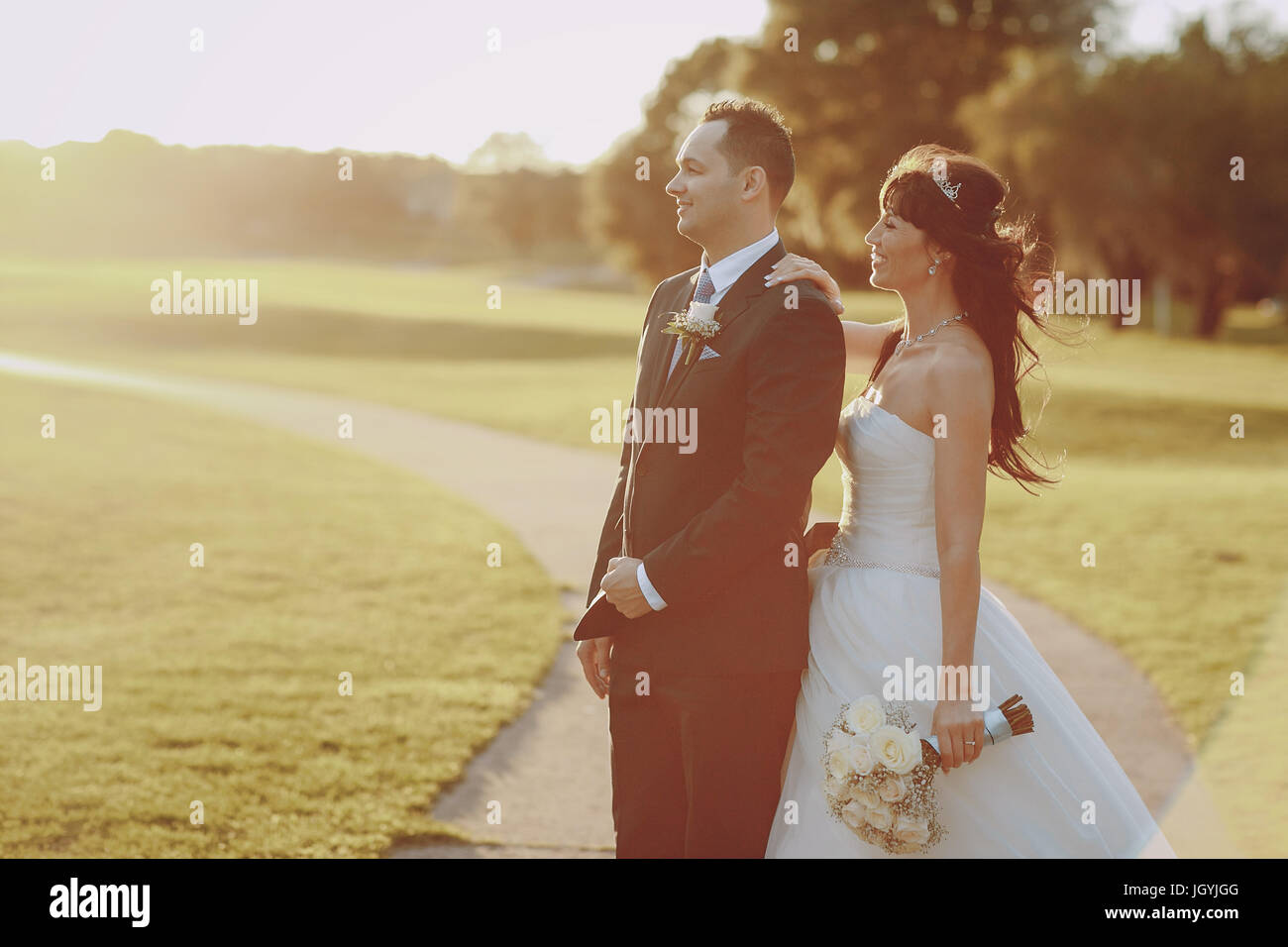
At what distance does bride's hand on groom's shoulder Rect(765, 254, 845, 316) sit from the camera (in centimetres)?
313

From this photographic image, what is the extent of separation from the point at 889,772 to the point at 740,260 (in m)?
1.49

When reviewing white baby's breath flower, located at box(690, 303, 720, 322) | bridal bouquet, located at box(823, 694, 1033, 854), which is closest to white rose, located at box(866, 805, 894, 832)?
bridal bouquet, located at box(823, 694, 1033, 854)

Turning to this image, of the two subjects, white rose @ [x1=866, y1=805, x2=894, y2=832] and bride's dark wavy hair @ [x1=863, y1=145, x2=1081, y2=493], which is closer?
white rose @ [x1=866, y1=805, x2=894, y2=832]

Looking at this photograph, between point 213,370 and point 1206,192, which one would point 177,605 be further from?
point 1206,192

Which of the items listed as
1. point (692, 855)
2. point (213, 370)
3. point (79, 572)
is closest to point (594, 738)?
point (692, 855)

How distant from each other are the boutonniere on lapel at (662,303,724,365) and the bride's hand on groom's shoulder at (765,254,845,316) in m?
0.18

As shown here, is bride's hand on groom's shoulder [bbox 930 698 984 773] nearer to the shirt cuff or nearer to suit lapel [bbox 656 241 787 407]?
the shirt cuff

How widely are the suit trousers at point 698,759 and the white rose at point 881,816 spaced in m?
0.33

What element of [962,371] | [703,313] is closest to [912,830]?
[962,371]

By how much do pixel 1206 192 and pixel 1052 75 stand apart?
5200 millimetres

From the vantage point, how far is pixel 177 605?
847 cm

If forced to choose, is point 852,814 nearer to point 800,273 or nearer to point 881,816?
point 881,816

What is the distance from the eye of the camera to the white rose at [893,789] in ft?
9.74

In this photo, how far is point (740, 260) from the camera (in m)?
3.26
